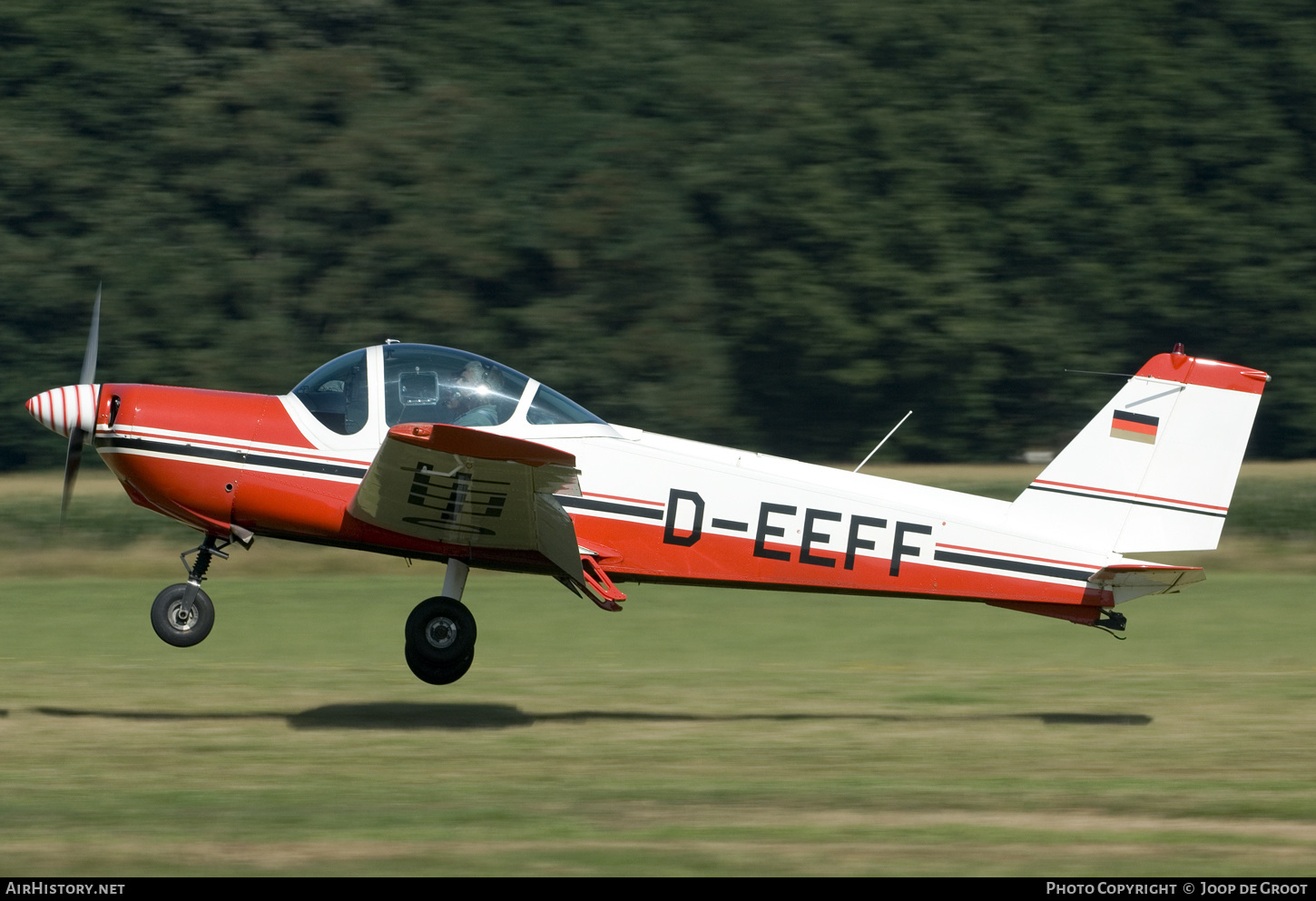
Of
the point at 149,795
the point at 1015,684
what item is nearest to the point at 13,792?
the point at 149,795

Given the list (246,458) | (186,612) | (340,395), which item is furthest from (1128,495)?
(186,612)

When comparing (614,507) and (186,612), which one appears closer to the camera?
(186,612)

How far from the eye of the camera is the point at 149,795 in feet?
22.2

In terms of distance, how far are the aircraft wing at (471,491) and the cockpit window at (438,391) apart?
53 cm

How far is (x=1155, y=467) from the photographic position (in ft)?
27.9

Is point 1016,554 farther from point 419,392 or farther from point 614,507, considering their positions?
point 419,392

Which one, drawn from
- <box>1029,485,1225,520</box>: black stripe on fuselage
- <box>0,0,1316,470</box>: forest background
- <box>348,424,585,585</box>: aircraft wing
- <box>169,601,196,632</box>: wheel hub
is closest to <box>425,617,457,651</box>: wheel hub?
<box>348,424,585,585</box>: aircraft wing

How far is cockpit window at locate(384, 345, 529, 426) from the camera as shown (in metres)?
8.14

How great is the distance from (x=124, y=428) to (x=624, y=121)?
21711 millimetres

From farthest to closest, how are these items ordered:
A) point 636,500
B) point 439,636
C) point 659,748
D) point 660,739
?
1. point 636,500
2. point 660,739
3. point 439,636
4. point 659,748

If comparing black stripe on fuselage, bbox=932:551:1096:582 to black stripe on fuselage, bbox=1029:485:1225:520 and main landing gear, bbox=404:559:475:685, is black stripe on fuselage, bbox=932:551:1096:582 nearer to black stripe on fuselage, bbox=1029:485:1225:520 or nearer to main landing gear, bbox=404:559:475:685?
black stripe on fuselage, bbox=1029:485:1225:520

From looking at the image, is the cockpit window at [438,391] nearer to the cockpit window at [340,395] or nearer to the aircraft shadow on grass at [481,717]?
the cockpit window at [340,395]

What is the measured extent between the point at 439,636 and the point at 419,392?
1404 millimetres

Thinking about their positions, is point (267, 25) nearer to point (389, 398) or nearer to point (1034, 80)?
point (1034, 80)
